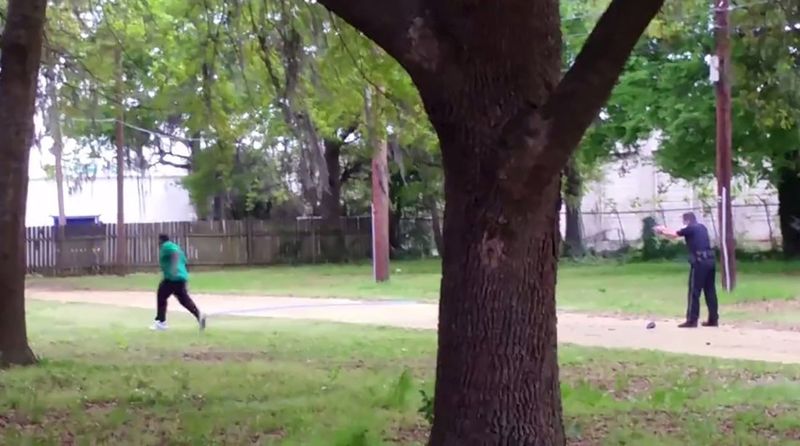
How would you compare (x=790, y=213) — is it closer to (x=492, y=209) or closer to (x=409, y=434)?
(x=409, y=434)

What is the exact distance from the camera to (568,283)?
2877cm

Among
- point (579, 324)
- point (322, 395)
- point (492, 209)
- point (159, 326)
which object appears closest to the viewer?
point (492, 209)

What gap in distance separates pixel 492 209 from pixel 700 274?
468 inches

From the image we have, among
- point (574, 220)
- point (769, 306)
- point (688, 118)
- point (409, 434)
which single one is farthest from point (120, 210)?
point (409, 434)

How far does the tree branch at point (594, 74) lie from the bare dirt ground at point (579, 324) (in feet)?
27.2

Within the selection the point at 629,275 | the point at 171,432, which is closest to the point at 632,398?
the point at 171,432

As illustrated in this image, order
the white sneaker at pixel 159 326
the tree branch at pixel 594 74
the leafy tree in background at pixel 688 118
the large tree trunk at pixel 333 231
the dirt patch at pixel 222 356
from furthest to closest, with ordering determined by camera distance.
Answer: the large tree trunk at pixel 333 231, the leafy tree in background at pixel 688 118, the white sneaker at pixel 159 326, the dirt patch at pixel 222 356, the tree branch at pixel 594 74

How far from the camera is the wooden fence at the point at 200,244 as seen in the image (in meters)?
42.1

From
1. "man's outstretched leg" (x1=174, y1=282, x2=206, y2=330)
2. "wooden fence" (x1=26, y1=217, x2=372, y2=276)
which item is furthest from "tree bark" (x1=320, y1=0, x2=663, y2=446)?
"wooden fence" (x1=26, y1=217, x2=372, y2=276)

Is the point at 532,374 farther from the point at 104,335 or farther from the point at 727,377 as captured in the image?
the point at 104,335

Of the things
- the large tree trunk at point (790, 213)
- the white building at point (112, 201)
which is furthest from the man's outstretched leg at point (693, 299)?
the white building at point (112, 201)

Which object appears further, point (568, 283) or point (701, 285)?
point (568, 283)

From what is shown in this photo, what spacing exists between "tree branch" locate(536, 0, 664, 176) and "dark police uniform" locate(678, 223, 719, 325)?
11.9 metres

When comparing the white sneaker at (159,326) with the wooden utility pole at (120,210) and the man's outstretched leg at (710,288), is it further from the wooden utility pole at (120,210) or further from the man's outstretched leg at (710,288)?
the wooden utility pole at (120,210)
